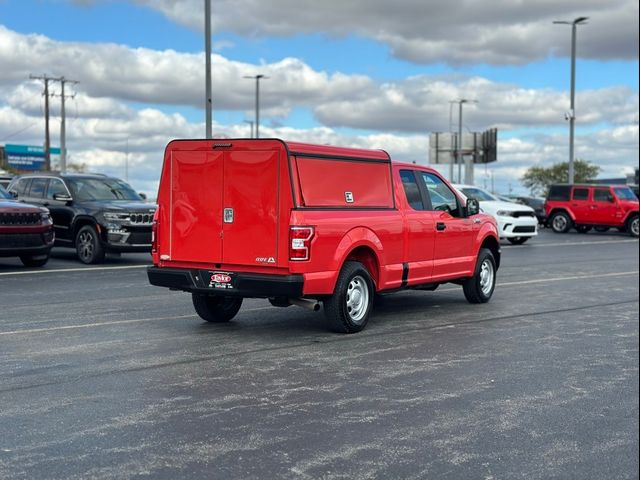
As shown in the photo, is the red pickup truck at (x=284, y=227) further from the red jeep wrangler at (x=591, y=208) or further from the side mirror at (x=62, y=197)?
the red jeep wrangler at (x=591, y=208)

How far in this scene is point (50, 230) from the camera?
16562 mm

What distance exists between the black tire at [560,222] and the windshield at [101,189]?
21503mm

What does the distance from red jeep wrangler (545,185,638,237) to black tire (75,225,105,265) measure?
22.9 metres

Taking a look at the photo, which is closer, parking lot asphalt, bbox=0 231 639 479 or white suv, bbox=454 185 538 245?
parking lot asphalt, bbox=0 231 639 479

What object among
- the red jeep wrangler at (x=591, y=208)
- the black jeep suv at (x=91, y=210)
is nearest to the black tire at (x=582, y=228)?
the red jeep wrangler at (x=591, y=208)

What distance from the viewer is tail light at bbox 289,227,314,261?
8.75 m

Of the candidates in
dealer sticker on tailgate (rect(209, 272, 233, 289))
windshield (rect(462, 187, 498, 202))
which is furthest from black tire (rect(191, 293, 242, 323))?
windshield (rect(462, 187, 498, 202))

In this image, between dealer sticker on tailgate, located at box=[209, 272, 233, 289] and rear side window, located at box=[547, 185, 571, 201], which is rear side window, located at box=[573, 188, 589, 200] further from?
dealer sticker on tailgate, located at box=[209, 272, 233, 289]

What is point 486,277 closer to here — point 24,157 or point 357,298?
point 357,298

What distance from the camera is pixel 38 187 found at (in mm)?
19328

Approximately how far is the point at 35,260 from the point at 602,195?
24467 mm

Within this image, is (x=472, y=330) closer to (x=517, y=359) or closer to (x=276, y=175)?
(x=517, y=359)

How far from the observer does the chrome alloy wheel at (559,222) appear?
35.9 metres

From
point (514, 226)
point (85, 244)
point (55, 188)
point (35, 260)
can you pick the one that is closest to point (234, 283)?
point (35, 260)
